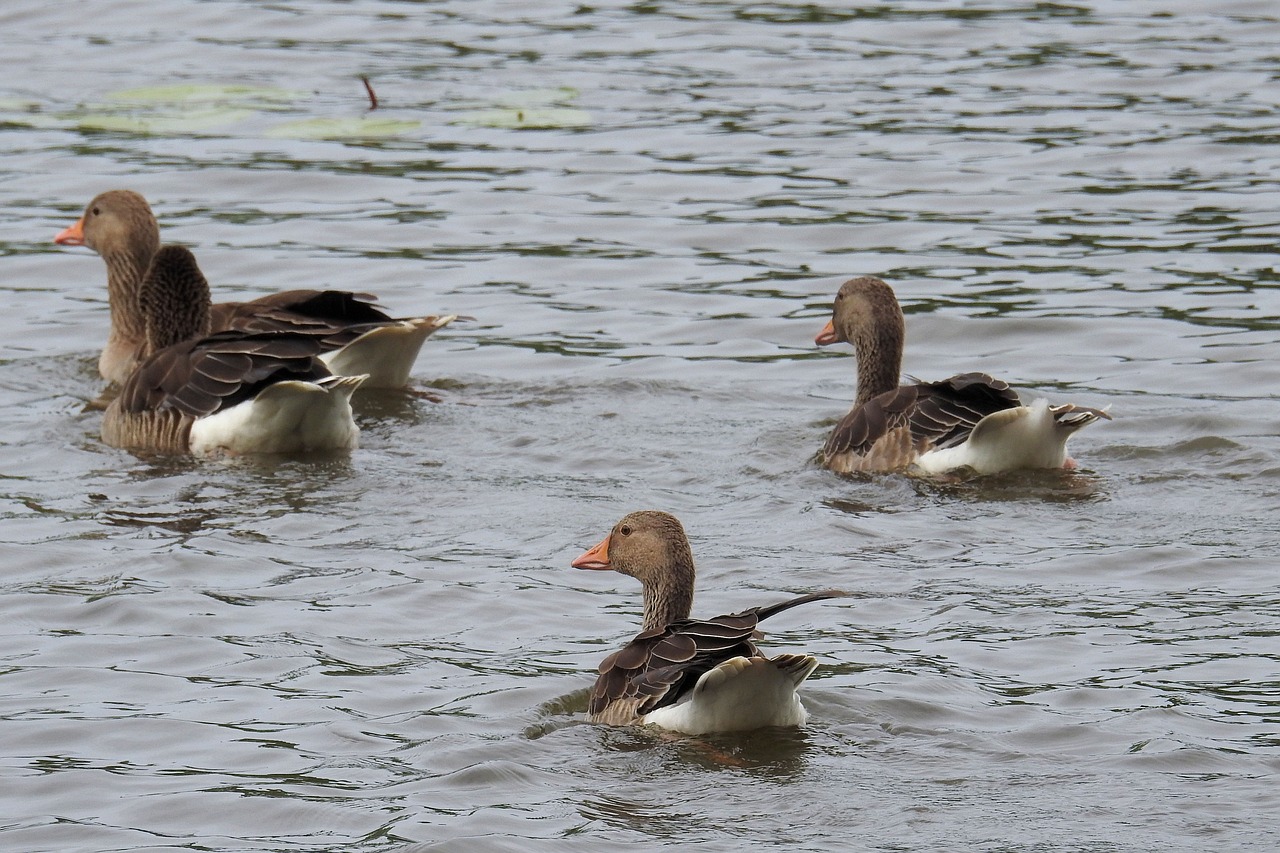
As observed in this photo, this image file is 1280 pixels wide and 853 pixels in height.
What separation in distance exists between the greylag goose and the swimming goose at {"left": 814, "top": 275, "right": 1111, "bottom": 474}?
2901 mm

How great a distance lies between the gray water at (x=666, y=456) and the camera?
693 centimetres

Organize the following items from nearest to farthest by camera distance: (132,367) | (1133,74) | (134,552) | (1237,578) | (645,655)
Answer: (645,655) < (1237,578) < (134,552) < (132,367) < (1133,74)

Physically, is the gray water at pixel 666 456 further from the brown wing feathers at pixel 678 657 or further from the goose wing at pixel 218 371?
the goose wing at pixel 218 371

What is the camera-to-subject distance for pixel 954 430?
431 inches

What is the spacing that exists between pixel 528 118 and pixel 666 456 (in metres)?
9.12

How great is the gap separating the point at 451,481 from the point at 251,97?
37.0 feet

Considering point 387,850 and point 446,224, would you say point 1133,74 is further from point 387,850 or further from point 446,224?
point 387,850

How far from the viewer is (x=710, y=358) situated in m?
13.8

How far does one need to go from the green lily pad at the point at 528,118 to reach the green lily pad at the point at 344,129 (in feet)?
2.01

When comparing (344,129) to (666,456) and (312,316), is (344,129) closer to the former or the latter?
(312,316)

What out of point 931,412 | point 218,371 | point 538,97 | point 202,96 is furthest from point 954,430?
point 202,96

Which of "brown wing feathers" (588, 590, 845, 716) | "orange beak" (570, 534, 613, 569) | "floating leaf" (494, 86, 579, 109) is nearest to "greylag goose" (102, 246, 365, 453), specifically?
"orange beak" (570, 534, 613, 569)

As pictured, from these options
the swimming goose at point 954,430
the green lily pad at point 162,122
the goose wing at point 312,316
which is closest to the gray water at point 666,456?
the green lily pad at point 162,122

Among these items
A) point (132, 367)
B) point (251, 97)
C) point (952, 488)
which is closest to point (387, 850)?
point (952, 488)
